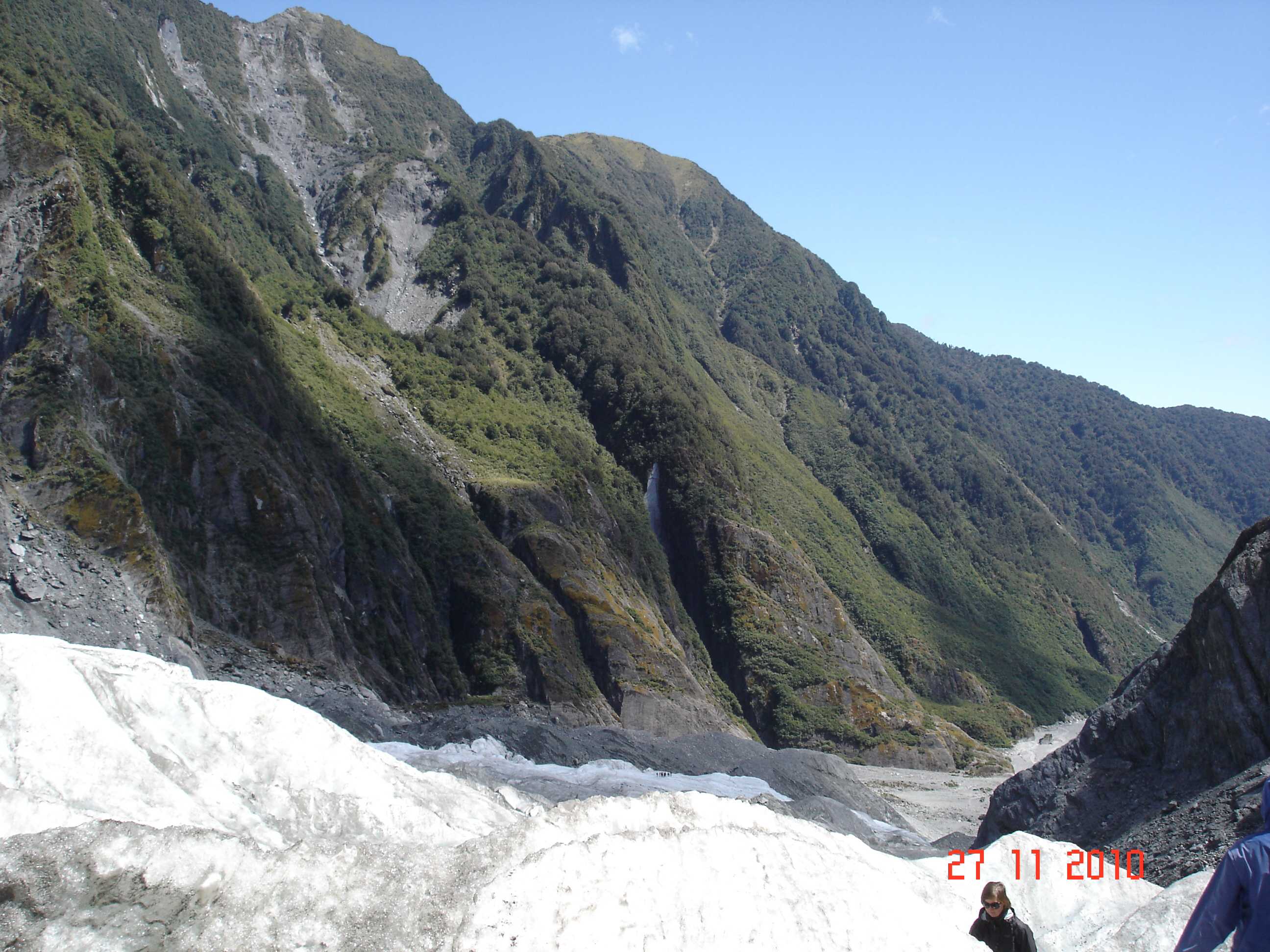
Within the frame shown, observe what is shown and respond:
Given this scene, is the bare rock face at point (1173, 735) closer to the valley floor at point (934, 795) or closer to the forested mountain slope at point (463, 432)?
the valley floor at point (934, 795)

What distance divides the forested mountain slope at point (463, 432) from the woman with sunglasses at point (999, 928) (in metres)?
23.9

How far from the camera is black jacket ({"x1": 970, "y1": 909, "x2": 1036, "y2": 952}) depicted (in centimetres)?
845

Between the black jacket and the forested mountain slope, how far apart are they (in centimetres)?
2383

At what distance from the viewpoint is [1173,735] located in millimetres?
20891

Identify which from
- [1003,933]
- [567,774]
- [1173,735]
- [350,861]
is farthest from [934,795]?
[350,861]

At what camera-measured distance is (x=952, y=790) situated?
51406 mm

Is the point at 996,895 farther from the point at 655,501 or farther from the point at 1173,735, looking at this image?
the point at 655,501

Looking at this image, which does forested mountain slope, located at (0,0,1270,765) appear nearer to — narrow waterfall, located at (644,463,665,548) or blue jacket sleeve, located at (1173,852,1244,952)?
narrow waterfall, located at (644,463,665,548)

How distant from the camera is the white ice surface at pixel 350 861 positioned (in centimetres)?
780

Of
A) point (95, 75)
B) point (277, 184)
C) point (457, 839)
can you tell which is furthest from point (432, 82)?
point (457, 839)

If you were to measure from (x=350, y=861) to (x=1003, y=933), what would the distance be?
612 cm

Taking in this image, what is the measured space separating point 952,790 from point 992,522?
8589 cm
